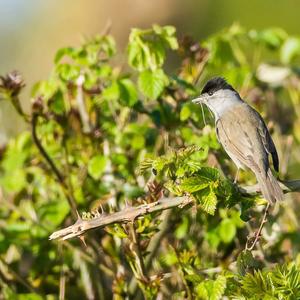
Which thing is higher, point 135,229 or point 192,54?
point 192,54

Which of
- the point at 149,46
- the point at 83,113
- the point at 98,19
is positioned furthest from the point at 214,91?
the point at 98,19

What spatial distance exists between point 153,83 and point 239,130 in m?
0.53

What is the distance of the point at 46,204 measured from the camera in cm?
396

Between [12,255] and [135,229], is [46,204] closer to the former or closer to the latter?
[12,255]

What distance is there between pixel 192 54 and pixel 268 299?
5.06 ft

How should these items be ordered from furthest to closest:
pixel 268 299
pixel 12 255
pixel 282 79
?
pixel 282 79
pixel 12 255
pixel 268 299

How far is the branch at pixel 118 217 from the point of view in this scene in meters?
2.83

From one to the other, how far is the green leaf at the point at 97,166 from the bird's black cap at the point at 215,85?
0.55 m

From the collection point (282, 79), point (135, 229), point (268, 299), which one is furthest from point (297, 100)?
point (268, 299)

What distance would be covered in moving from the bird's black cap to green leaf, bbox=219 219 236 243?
23.1 inches

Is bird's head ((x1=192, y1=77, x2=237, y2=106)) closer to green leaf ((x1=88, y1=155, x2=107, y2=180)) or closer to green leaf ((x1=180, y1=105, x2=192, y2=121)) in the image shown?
green leaf ((x1=180, y1=105, x2=192, y2=121))

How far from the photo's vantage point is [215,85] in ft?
12.0

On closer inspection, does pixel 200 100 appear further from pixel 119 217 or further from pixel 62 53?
pixel 119 217

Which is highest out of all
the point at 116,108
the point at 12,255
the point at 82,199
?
the point at 116,108
